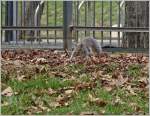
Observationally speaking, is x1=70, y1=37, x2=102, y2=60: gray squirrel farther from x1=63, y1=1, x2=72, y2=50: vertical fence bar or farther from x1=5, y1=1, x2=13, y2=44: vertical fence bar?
x1=5, y1=1, x2=13, y2=44: vertical fence bar

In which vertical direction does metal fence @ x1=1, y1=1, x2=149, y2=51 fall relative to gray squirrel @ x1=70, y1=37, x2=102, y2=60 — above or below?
above

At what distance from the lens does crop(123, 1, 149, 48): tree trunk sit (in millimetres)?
11977

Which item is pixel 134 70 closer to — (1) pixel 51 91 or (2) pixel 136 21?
(1) pixel 51 91

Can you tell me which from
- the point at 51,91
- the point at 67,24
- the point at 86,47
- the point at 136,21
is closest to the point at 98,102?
the point at 51,91

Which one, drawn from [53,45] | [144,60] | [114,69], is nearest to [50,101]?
[114,69]

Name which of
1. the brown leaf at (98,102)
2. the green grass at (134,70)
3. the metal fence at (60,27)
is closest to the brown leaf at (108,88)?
the brown leaf at (98,102)

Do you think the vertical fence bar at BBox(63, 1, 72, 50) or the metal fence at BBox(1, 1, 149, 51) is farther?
the metal fence at BBox(1, 1, 149, 51)

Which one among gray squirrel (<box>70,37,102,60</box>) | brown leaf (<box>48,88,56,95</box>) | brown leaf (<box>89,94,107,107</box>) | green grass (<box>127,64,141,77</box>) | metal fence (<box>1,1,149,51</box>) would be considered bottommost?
brown leaf (<box>89,94,107,107</box>)

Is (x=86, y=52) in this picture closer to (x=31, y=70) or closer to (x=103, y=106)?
(x=31, y=70)

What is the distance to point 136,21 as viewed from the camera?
39.9ft

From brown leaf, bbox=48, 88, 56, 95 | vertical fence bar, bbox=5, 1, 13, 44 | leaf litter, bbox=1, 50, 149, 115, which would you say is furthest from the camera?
vertical fence bar, bbox=5, 1, 13, 44

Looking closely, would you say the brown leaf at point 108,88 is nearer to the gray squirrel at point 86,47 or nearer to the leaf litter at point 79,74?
the leaf litter at point 79,74

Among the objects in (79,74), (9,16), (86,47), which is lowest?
(79,74)

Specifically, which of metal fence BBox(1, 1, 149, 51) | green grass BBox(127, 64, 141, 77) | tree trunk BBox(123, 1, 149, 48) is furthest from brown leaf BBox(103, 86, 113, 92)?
tree trunk BBox(123, 1, 149, 48)
